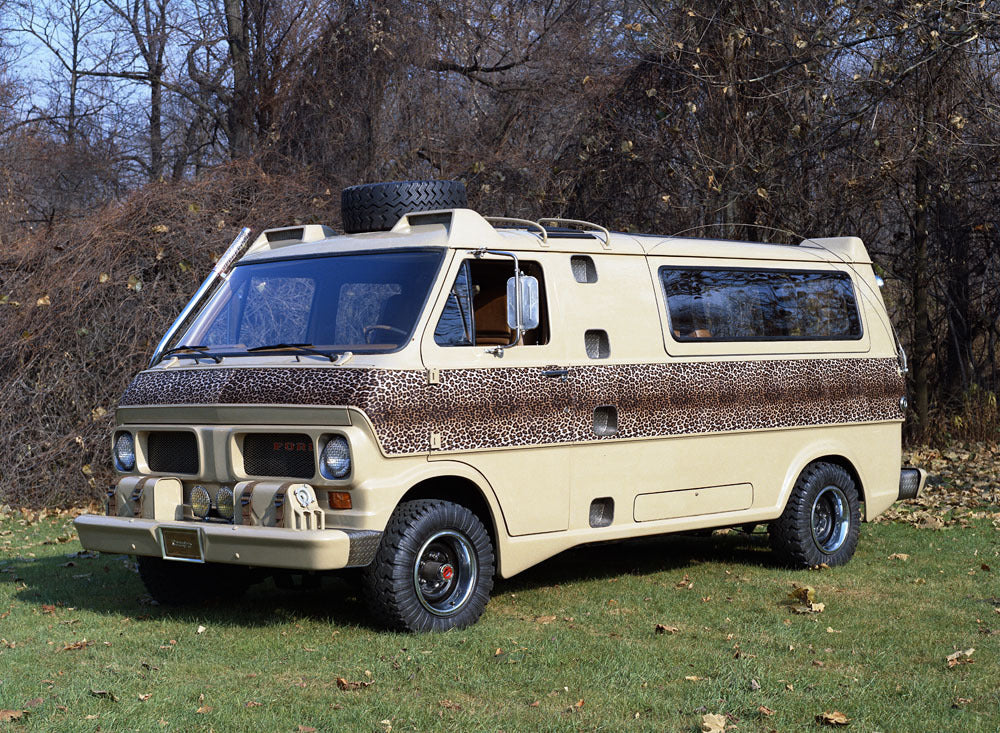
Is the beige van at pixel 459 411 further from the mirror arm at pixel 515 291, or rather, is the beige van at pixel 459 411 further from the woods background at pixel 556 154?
the woods background at pixel 556 154

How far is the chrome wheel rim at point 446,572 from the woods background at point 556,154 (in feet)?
23.4

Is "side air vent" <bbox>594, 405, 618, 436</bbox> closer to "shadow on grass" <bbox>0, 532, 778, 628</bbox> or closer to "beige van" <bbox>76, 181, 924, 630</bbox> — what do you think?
"beige van" <bbox>76, 181, 924, 630</bbox>

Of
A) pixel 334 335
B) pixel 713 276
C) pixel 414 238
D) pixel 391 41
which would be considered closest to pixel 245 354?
pixel 334 335

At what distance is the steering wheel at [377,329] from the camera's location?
24.1 ft

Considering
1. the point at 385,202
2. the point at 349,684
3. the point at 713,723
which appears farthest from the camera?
the point at 385,202

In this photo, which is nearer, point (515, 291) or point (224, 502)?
point (224, 502)

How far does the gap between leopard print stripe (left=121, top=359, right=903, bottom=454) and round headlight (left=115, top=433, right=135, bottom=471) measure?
0.73 feet

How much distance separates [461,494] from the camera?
7.77 metres

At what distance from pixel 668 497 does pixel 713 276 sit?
172 cm

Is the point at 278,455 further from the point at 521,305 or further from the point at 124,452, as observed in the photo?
A: the point at 521,305

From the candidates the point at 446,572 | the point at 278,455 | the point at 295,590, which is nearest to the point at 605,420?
the point at 446,572

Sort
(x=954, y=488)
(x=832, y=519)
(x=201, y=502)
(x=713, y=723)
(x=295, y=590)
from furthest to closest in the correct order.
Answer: (x=954, y=488) → (x=832, y=519) → (x=295, y=590) → (x=201, y=502) → (x=713, y=723)

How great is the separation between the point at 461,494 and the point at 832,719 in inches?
114

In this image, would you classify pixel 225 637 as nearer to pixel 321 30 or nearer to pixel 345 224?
pixel 345 224
